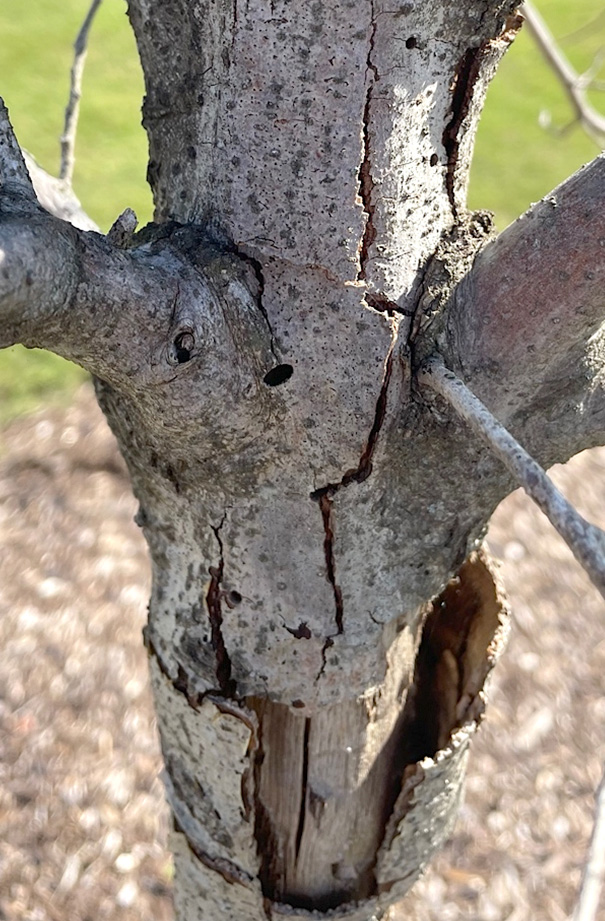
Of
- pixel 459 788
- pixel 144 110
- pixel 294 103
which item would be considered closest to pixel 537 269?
pixel 294 103

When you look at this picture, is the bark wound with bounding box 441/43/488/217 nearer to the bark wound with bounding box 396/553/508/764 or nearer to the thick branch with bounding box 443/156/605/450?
the thick branch with bounding box 443/156/605/450

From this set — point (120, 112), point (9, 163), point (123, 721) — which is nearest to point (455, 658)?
point (9, 163)

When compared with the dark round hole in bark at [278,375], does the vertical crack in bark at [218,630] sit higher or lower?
lower

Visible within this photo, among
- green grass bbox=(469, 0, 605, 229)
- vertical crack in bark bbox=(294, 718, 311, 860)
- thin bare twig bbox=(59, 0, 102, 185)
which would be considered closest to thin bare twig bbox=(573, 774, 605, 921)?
vertical crack in bark bbox=(294, 718, 311, 860)

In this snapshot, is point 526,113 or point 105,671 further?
point 526,113

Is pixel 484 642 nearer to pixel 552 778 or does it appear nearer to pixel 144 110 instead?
pixel 144 110

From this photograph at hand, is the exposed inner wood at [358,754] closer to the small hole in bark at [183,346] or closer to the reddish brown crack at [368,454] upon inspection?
the reddish brown crack at [368,454]

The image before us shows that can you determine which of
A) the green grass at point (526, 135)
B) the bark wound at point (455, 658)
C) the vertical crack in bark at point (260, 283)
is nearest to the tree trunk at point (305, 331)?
the vertical crack in bark at point (260, 283)
